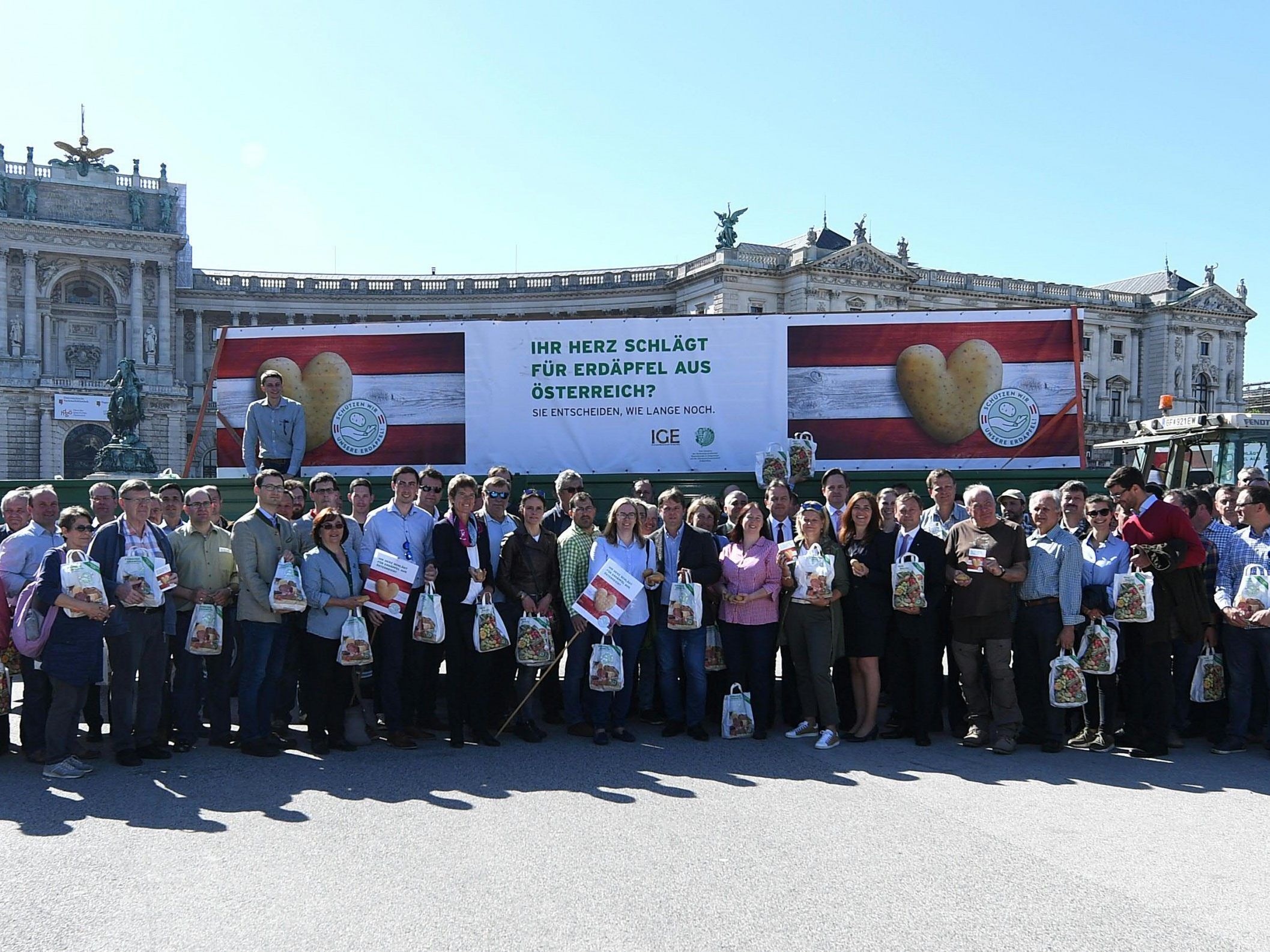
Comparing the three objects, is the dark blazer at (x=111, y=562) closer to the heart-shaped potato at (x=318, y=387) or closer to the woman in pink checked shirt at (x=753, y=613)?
the woman in pink checked shirt at (x=753, y=613)

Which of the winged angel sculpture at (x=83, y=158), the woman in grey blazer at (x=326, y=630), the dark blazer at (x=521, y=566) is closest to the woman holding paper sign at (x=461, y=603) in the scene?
the dark blazer at (x=521, y=566)

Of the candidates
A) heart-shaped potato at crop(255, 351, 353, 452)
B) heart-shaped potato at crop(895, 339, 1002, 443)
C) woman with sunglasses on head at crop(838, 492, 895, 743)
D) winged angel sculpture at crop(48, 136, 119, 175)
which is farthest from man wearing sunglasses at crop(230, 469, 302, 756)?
winged angel sculpture at crop(48, 136, 119, 175)

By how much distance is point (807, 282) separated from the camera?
67.9 metres

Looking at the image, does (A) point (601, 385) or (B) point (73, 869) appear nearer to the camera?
(B) point (73, 869)

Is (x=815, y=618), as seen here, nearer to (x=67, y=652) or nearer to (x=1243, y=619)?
(x=1243, y=619)

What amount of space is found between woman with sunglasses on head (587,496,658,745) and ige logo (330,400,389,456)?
6.14 meters

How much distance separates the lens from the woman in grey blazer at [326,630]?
7.75 metres

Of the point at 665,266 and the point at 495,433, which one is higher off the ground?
the point at 665,266

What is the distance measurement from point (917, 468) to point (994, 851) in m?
7.60

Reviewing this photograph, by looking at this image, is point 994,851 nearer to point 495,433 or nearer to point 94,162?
point 495,433

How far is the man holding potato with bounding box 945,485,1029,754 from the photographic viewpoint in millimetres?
7660

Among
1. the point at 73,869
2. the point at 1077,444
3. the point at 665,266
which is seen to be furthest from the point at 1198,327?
the point at 73,869

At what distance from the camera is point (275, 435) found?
1225 cm

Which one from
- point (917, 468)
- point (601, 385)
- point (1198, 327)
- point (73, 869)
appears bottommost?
point (73, 869)
